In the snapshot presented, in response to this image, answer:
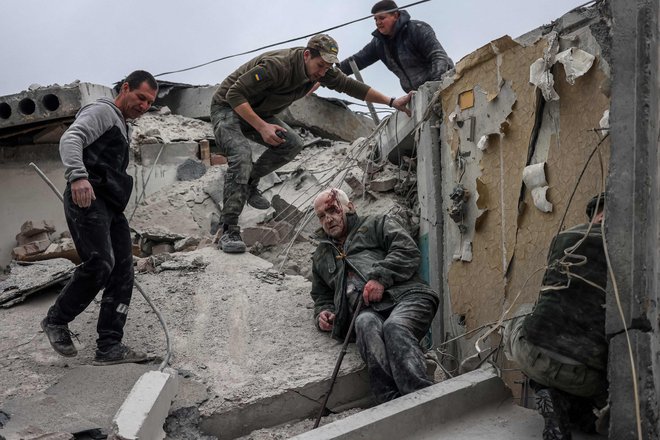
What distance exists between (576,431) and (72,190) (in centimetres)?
309

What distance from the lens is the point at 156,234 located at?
865 centimetres

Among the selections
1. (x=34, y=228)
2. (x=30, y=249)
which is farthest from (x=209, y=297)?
(x=34, y=228)

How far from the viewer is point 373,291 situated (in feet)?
16.0

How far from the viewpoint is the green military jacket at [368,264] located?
492 centimetres

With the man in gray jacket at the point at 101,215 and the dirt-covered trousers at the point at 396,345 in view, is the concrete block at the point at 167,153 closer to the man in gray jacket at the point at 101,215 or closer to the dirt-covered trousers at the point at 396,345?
the man in gray jacket at the point at 101,215

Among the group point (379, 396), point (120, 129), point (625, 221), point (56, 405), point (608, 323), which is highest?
point (120, 129)

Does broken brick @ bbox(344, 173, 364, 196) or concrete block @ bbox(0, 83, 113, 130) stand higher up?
concrete block @ bbox(0, 83, 113, 130)

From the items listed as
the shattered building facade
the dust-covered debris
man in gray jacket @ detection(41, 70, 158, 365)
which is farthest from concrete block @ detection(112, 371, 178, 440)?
the dust-covered debris

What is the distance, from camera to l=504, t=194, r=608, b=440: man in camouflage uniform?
311 cm

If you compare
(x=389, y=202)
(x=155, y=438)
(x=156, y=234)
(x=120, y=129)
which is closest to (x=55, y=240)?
(x=156, y=234)

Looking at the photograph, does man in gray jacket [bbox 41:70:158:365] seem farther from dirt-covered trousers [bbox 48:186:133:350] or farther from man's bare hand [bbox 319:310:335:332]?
man's bare hand [bbox 319:310:335:332]

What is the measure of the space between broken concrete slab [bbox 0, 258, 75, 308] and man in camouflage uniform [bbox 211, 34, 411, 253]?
1.52 meters

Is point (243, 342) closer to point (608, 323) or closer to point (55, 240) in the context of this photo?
point (608, 323)

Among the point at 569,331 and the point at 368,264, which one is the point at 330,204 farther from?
the point at 569,331
